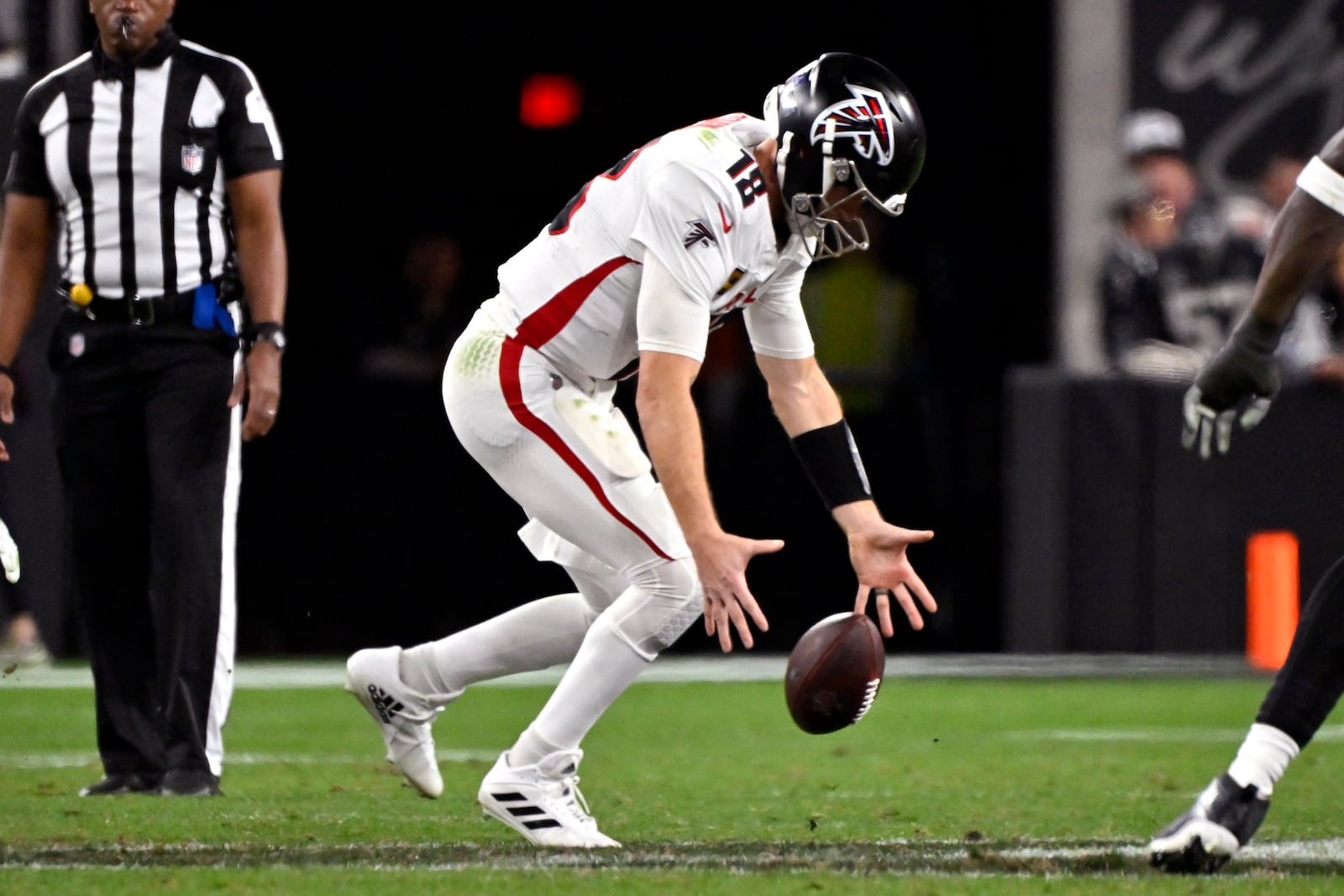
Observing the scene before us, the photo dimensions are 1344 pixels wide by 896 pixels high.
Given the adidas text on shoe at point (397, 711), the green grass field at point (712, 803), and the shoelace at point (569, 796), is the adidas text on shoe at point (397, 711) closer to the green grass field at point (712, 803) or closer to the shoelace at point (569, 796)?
the green grass field at point (712, 803)

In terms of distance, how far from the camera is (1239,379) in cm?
446

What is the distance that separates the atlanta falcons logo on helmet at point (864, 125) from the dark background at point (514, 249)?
574cm

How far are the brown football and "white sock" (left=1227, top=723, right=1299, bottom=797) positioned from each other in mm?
805

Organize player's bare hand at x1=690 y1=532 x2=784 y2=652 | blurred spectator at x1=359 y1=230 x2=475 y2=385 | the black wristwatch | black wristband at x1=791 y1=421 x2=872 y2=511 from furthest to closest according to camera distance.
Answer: blurred spectator at x1=359 y1=230 x2=475 y2=385 < the black wristwatch < black wristband at x1=791 y1=421 x2=872 y2=511 < player's bare hand at x1=690 y1=532 x2=784 y2=652

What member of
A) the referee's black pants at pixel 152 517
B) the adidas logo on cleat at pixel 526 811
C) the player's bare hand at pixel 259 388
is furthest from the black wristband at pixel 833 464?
the referee's black pants at pixel 152 517

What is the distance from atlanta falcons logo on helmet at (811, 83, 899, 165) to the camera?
15.8ft

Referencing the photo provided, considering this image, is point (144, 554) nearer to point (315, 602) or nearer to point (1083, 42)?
point (315, 602)

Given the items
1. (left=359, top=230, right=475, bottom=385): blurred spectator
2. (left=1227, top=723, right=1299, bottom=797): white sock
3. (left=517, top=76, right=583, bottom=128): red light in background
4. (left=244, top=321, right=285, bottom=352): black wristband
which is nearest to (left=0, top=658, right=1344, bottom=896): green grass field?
(left=1227, top=723, right=1299, bottom=797): white sock

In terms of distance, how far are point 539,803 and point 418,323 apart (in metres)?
6.72

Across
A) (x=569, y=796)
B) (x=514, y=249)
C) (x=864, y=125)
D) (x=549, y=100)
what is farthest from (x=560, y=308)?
(x=549, y=100)

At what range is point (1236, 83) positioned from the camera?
12312 millimetres

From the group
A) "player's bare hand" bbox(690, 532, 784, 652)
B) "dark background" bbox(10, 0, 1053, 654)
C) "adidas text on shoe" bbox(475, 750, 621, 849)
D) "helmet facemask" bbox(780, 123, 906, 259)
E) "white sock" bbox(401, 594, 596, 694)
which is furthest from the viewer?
"dark background" bbox(10, 0, 1053, 654)

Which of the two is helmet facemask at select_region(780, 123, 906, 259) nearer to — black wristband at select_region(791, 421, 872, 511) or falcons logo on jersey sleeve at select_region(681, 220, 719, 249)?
falcons logo on jersey sleeve at select_region(681, 220, 719, 249)

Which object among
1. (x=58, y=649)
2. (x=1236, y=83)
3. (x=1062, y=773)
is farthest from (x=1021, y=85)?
(x=1062, y=773)
